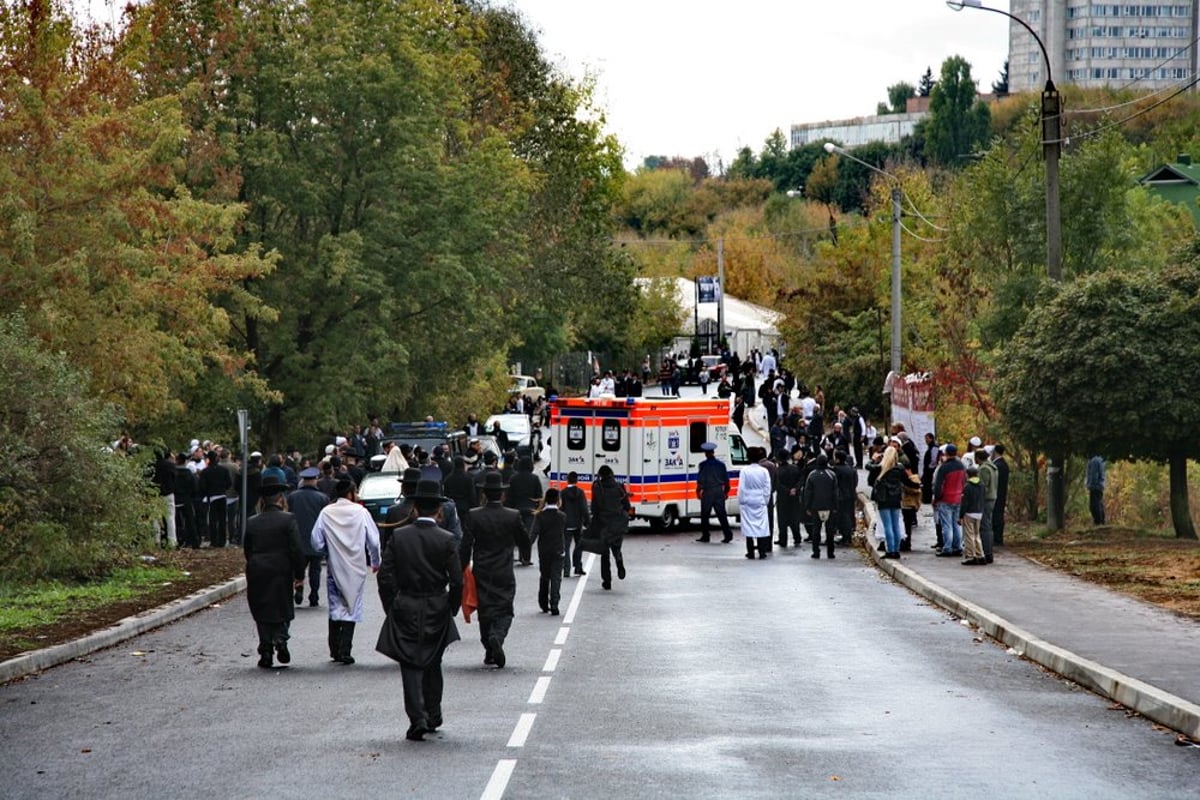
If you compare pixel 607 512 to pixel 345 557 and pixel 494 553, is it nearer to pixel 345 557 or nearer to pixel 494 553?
pixel 494 553

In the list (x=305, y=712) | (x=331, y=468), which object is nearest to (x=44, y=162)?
(x=331, y=468)

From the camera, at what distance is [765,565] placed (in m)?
30.0

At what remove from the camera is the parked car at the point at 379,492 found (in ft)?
107

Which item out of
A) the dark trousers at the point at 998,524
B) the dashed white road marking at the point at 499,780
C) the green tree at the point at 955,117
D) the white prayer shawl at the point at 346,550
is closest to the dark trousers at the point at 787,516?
the dark trousers at the point at 998,524

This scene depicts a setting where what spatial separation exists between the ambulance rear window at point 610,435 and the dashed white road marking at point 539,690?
2025 centimetres

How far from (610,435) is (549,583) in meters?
14.6

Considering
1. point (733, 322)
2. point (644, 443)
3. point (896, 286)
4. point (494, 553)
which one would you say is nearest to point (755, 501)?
point (644, 443)

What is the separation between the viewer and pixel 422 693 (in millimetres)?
12359

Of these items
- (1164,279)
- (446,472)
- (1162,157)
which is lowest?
(446,472)

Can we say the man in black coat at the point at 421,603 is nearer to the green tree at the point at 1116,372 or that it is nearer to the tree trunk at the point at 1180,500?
the green tree at the point at 1116,372

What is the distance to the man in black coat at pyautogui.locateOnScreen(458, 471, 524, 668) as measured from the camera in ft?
53.7

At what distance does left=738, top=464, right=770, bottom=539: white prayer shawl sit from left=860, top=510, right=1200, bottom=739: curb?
7.01 m

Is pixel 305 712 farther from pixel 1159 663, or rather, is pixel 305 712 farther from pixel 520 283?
pixel 520 283

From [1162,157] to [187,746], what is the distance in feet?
373
